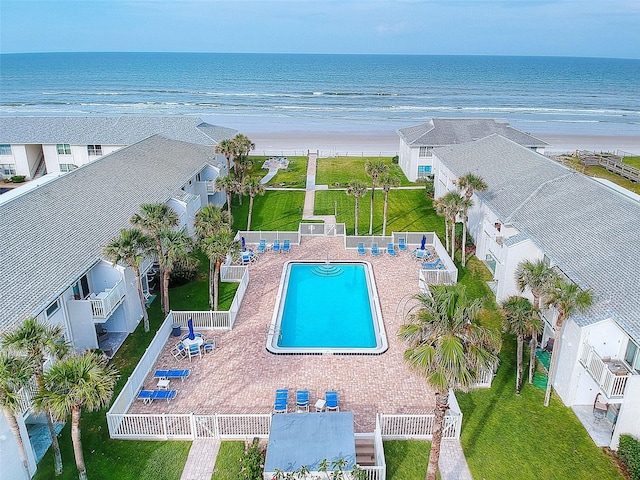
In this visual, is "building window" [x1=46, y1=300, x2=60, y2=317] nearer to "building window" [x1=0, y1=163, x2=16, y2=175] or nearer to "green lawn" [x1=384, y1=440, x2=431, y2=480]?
"green lawn" [x1=384, y1=440, x2=431, y2=480]

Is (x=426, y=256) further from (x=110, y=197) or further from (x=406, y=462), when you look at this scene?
(x=110, y=197)

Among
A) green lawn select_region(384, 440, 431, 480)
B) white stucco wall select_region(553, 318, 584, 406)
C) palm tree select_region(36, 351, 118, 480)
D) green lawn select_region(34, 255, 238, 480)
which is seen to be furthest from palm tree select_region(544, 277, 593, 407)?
palm tree select_region(36, 351, 118, 480)

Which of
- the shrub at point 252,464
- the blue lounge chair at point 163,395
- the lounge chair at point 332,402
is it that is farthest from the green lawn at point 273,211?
the shrub at point 252,464

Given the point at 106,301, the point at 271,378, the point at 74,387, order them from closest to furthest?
the point at 74,387, the point at 271,378, the point at 106,301

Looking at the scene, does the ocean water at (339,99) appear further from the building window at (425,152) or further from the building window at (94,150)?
the building window at (94,150)

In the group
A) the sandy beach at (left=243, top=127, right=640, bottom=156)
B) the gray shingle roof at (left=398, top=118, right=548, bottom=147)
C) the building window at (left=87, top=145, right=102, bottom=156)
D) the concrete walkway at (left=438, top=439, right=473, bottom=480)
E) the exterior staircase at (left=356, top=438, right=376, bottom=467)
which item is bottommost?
the concrete walkway at (left=438, top=439, right=473, bottom=480)

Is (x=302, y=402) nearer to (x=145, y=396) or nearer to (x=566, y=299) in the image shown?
(x=145, y=396)

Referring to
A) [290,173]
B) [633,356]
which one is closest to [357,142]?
[290,173]
